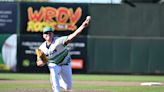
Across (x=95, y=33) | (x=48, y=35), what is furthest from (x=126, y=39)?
(x=48, y=35)

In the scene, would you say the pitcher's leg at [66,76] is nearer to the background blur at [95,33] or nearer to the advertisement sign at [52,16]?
the background blur at [95,33]

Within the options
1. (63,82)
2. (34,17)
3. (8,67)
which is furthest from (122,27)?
(63,82)

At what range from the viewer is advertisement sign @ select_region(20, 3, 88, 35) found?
2753 centimetres

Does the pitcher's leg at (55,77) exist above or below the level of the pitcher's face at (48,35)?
below

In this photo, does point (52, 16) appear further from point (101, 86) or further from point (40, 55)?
point (40, 55)

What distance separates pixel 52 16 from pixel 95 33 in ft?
8.17

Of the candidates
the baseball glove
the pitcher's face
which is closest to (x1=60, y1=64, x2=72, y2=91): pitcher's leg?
the baseball glove

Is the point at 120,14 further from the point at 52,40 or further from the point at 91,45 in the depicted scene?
the point at 52,40

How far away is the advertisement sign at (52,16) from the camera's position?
27.5m

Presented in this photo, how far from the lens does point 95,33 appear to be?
27453mm

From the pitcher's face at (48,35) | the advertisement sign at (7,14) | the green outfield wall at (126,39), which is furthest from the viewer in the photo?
the advertisement sign at (7,14)

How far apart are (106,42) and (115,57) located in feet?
3.06

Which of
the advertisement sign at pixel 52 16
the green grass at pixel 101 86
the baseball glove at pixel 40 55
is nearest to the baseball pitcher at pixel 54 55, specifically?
the baseball glove at pixel 40 55

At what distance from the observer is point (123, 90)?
51.6 feet
